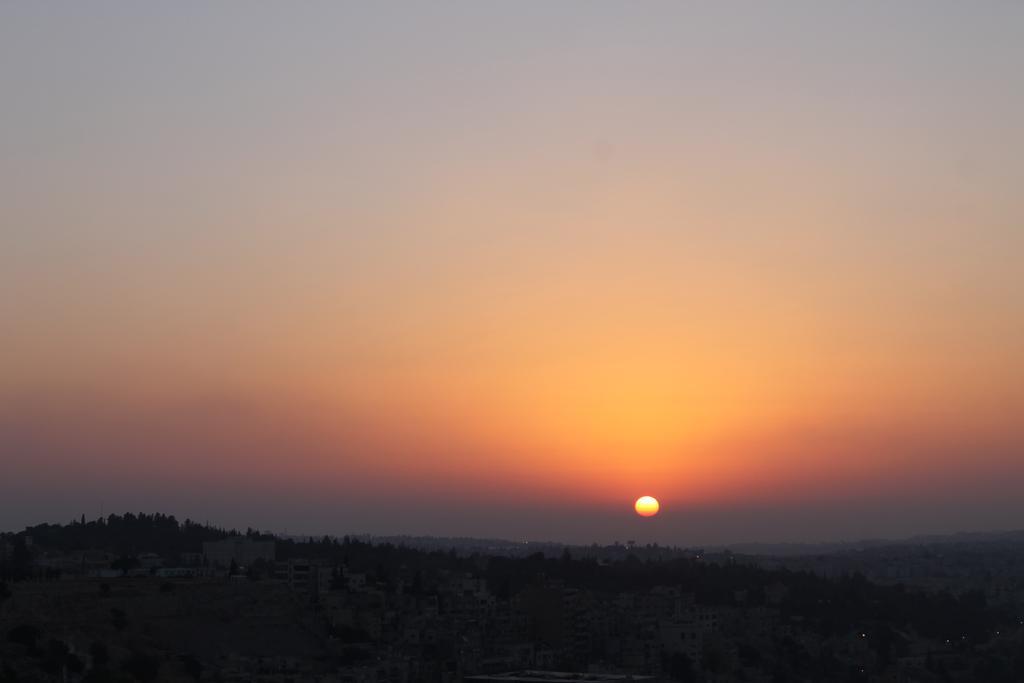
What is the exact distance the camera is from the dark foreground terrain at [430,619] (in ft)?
196

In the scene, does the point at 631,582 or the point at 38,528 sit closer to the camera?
the point at 631,582

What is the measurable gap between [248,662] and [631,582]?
4584 cm

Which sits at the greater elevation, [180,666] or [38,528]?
[38,528]

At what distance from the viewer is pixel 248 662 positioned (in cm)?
6047

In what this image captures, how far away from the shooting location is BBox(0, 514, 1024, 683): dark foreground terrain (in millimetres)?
59594

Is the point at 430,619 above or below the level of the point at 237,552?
below

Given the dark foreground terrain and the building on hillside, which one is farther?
the building on hillside

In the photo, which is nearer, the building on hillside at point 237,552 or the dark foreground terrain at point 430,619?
the dark foreground terrain at point 430,619

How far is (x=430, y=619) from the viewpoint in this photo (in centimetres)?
7162

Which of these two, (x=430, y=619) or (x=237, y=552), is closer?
(x=430, y=619)

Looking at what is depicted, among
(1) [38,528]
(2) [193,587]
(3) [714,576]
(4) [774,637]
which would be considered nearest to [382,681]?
(2) [193,587]

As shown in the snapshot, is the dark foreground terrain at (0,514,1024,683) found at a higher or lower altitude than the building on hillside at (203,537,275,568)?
lower

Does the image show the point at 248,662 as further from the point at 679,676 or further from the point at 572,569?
the point at 572,569

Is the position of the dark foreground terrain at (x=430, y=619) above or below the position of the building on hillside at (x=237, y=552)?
below
